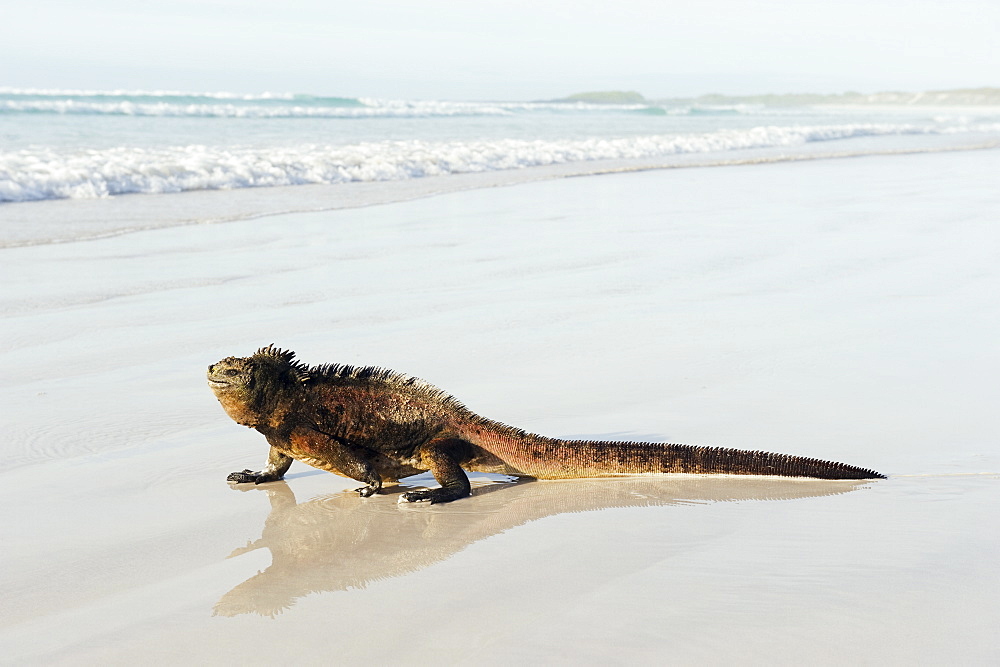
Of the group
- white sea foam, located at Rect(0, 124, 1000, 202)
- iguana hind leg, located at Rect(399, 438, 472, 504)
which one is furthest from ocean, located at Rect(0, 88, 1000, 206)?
iguana hind leg, located at Rect(399, 438, 472, 504)

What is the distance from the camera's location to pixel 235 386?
417cm

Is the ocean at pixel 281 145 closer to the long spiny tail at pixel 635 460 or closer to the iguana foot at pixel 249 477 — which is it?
the iguana foot at pixel 249 477

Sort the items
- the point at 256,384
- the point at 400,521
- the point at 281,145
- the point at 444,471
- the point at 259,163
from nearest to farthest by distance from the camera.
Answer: the point at 400,521 → the point at 256,384 → the point at 444,471 → the point at 259,163 → the point at 281,145

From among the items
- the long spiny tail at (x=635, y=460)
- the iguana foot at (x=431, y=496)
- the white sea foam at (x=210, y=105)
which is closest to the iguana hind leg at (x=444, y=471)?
the iguana foot at (x=431, y=496)

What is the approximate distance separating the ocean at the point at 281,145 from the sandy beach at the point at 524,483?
267 inches

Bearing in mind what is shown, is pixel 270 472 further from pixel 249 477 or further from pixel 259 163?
pixel 259 163

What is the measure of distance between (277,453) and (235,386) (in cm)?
44

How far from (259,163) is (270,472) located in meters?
15.6

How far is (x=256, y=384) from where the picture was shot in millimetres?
4211

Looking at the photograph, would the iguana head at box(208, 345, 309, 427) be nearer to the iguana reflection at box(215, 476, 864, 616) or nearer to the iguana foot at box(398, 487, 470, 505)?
the iguana reflection at box(215, 476, 864, 616)

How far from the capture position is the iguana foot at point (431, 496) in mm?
4223

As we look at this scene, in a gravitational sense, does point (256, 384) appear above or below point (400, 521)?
above

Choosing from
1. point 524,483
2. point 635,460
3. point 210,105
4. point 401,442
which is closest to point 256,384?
point 401,442

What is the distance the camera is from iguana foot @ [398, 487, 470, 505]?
4223 mm
